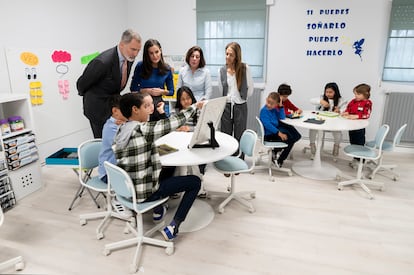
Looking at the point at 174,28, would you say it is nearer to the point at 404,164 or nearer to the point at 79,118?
the point at 79,118

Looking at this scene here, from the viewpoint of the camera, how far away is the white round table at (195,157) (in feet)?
6.86

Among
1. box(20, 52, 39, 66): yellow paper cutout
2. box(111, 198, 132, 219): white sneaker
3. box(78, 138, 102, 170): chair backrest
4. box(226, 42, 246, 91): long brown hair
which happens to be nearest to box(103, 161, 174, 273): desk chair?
box(111, 198, 132, 219): white sneaker

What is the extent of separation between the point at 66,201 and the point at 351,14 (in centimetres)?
435

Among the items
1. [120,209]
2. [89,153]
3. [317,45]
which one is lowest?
[120,209]

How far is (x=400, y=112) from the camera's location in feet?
14.0

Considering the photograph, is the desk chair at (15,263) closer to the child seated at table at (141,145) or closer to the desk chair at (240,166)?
the child seated at table at (141,145)

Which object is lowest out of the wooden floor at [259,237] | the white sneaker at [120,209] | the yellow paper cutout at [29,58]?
the wooden floor at [259,237]

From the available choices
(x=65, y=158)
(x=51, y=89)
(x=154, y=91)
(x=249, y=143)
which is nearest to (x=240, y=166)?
(x=249, y=143)

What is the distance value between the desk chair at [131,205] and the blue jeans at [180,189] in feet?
0.16

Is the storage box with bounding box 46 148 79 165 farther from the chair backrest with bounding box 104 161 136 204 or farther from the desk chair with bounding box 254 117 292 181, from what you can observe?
the desk chair with bounding box 254 117 292 181

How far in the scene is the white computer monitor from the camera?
7.02 ft

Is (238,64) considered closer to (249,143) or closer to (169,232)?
(249,143)

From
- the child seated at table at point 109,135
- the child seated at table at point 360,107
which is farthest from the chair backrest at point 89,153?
the child seated at table at point 360,107

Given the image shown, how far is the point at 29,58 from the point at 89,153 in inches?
70.8
